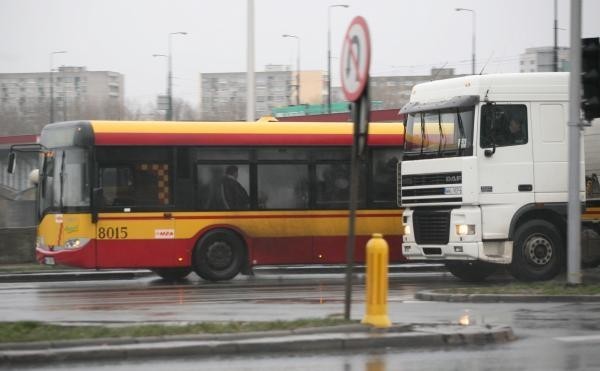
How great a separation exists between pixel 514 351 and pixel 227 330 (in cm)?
295

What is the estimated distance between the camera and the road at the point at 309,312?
32.6 ft

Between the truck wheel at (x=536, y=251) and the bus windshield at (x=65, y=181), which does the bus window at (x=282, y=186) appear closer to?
the bus windshield at (x=65, y=181)

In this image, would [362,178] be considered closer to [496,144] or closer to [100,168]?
[496,144]

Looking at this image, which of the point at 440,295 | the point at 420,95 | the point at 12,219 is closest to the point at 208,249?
the point at 420,95

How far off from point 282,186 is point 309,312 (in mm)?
8071

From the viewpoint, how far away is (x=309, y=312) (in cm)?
1451

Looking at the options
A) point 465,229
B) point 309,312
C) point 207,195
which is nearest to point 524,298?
point 309,312

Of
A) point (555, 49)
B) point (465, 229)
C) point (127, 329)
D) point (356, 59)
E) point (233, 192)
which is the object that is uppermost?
point (555, 49)

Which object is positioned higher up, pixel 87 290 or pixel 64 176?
pixel 64 176

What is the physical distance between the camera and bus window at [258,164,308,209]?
2223 cm

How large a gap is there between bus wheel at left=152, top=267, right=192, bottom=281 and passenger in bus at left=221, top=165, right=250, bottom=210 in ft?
6.21

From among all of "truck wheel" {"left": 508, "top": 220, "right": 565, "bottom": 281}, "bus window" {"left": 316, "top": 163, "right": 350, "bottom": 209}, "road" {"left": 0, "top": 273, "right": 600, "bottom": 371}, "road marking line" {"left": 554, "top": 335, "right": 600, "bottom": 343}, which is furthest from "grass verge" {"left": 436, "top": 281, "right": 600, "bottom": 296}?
"bus window" {"left": 316, "top": 163, "right": 350, "bottom": 209}

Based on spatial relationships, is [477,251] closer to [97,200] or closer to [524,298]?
[524,298]

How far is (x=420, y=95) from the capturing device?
21031mm
